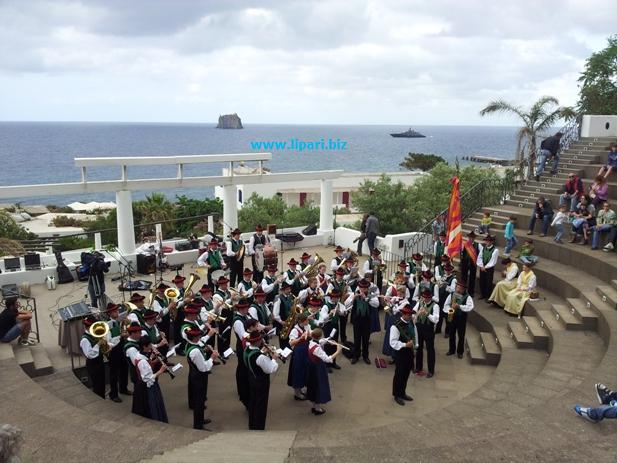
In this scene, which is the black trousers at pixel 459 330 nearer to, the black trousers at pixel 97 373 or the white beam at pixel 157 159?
the black trousers at pixel 97 373

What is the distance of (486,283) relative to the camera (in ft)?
45.0

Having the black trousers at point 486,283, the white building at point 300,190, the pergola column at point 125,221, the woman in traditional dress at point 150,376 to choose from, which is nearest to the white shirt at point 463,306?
the black trousers at point 486,283

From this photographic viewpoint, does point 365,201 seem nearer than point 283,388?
No

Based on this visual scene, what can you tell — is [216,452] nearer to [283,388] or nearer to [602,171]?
[283,388]

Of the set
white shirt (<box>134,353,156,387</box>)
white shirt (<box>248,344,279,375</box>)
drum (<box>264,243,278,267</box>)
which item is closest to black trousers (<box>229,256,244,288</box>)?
drum (<box>264,243,278,267</box>)

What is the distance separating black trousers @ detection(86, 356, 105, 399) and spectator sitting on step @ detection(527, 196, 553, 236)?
1264cm

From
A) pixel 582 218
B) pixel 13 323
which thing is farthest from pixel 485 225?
pixel 13 323

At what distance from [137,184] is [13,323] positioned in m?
7.20

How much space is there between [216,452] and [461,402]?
4.48m

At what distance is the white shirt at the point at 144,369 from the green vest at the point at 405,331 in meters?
4.09

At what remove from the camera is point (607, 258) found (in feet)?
43.4

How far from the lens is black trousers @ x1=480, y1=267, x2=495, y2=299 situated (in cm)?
1360

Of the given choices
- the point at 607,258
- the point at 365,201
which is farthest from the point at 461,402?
the point at 365,201

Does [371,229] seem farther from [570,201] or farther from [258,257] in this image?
[570,201]
